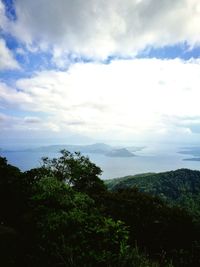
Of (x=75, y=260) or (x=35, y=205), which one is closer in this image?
(x=75, y=260)

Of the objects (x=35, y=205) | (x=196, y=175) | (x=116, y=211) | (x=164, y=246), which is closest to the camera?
(x=35, y=205)

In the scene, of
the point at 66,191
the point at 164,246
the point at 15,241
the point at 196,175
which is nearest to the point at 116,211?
the point at 164,246

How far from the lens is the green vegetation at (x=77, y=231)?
6660 mm

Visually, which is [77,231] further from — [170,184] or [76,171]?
[170,184]

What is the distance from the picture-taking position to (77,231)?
730 cm

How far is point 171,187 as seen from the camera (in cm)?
9619

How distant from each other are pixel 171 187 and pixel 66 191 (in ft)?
299

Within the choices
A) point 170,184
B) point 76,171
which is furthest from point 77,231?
point 170,184

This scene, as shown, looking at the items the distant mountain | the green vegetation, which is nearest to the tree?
the green vegetation

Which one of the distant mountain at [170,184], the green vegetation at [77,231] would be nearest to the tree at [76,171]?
the green vegetation at [77,231]

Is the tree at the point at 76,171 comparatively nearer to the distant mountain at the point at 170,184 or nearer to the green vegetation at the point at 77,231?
the green vegetation at the point at 77,231

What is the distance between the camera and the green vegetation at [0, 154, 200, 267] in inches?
262

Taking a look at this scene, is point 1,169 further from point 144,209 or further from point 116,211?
point 144,209

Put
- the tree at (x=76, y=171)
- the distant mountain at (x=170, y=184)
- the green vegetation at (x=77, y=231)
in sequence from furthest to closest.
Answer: the distant mountain at (x=170, y=184)
the tree at (x=76, y=171)
the green vegetation at (x=77, y=231)
